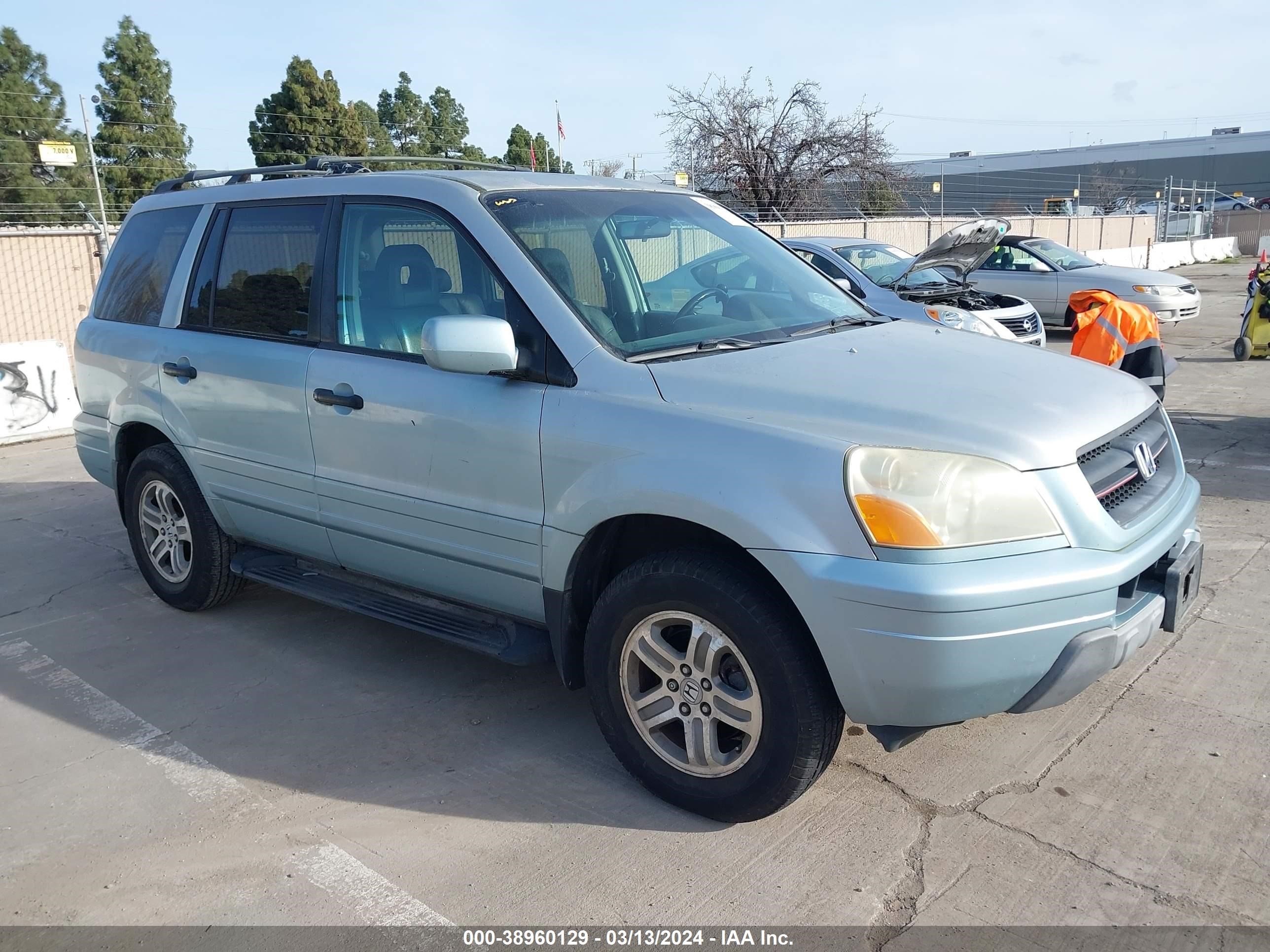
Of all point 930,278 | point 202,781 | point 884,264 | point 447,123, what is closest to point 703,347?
point 202,781

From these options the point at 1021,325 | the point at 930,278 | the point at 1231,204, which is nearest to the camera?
the point at 930,278

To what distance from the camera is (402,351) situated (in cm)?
387

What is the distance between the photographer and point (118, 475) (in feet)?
17.7

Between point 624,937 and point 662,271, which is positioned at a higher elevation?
point 662,271

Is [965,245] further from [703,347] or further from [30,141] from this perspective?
[30,141]

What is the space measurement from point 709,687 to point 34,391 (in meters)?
9.46

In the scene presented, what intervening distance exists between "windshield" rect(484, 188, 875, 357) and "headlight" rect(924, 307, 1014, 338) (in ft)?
16.2

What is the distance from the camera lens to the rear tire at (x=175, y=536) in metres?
4.95

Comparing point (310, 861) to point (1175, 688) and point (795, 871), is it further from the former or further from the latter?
point (1175, 688)

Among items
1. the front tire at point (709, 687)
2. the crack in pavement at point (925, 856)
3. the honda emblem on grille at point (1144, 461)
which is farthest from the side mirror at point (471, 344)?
the honda emblem on grille at point (1144, 461)

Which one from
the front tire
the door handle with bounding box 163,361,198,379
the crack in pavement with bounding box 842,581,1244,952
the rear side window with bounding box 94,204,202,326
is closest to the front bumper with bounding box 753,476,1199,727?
the front tire

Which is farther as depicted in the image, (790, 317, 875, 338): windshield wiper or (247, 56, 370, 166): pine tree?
(247, 56, 370, 166): pine tree

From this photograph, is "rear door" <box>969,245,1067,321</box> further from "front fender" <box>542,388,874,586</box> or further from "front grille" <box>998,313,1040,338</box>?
"front fender" <box>542,388,874,586</box>

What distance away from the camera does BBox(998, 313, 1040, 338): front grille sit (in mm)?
11008
